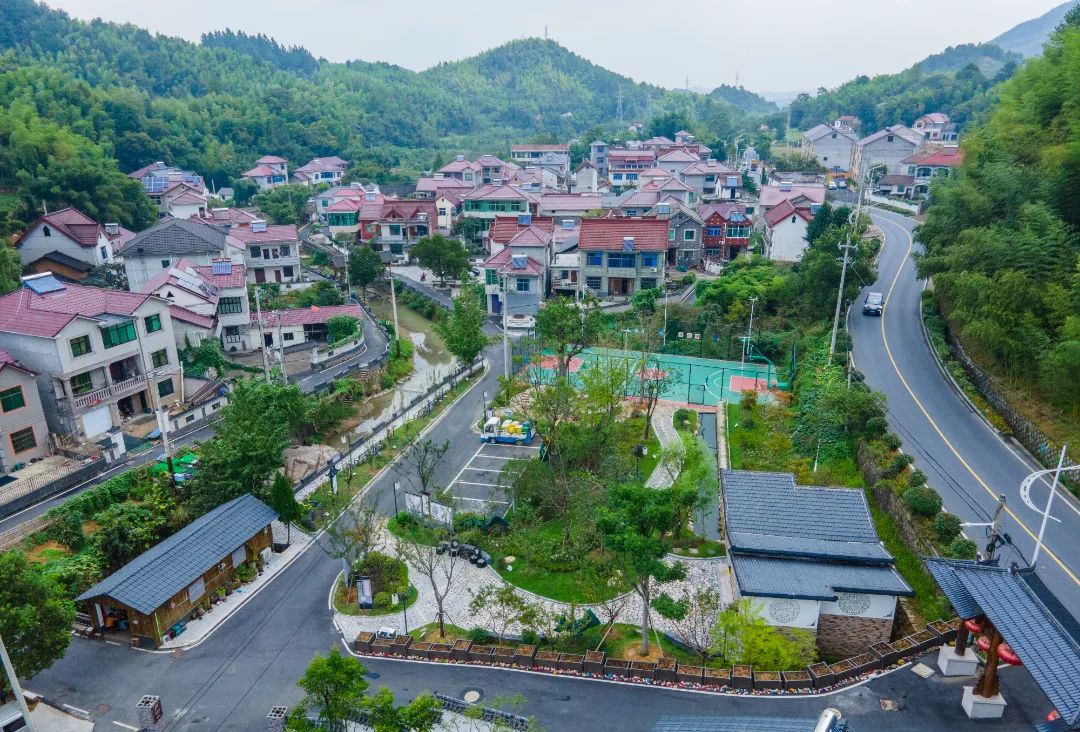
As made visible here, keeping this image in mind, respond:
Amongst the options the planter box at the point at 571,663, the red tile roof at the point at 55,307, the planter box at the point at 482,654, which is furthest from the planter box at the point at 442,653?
the red tile roof at the point at 55,307

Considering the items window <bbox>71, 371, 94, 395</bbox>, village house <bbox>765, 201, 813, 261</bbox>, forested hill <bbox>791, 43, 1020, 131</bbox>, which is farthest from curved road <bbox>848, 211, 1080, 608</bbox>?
forested hill <bbox>791, 43, 1020, 131</bbox>

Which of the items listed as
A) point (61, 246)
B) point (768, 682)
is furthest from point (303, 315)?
point (768, 682)

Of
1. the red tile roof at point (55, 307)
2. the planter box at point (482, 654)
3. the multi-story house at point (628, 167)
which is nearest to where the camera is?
the planter box at point (482, 654)

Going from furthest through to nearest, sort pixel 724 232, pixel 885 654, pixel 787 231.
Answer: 1. pixel 724 232
2. pixel 787 231
3. pixel 885 654

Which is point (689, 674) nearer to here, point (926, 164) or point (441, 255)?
point (441, 255)

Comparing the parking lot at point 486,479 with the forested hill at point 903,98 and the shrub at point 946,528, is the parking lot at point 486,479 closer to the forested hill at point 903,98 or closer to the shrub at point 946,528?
the shrub at point 946,528

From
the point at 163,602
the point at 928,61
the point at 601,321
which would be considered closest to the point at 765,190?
the point at 601,321

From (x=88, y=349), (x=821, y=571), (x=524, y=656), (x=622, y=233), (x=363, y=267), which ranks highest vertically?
(x=622, y=233)

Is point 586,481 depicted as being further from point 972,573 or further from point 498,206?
point 498,206
